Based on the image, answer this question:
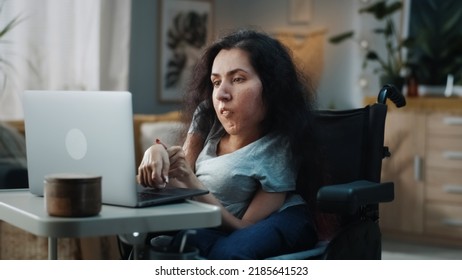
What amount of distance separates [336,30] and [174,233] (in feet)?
10.7

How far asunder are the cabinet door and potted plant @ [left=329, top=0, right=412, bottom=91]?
0.96ft

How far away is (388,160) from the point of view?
4172 millimetres

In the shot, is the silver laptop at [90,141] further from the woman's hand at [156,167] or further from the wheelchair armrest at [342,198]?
the wheelchair armrest at [342,198]

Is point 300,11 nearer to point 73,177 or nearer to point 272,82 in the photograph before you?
point 272,82

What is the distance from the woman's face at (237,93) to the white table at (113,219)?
1.14 ft

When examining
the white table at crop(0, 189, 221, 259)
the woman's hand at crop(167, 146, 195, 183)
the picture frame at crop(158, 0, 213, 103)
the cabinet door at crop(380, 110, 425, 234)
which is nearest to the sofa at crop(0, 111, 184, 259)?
the woman's hand at crop(167, 146, 195, 183)

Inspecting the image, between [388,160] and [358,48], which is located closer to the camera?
[388,160]

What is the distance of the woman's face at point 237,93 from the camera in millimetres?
1774

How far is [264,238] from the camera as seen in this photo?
166cm

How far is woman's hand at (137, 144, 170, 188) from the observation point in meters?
1.55

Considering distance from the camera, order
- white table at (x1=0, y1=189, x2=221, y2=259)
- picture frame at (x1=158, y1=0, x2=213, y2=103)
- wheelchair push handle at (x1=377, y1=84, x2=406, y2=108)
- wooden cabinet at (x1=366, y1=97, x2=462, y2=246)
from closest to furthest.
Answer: white table at (x1=0, y1=189, x2=221, y2=259), wheelchair push handle at (x1=377, y1=84, x2=406, y2=108), wooden cabinet at (x1=366, y1=97, x2=462, y2=246), picture frame at (x1=158, y1=0, x2=213, y2=103)

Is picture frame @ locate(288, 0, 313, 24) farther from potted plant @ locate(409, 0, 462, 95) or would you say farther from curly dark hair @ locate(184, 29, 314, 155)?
curly dark hair @ locate(184, 29, 314, 155)

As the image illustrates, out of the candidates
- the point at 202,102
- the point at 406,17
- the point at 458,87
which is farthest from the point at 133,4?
the point at 202,102
